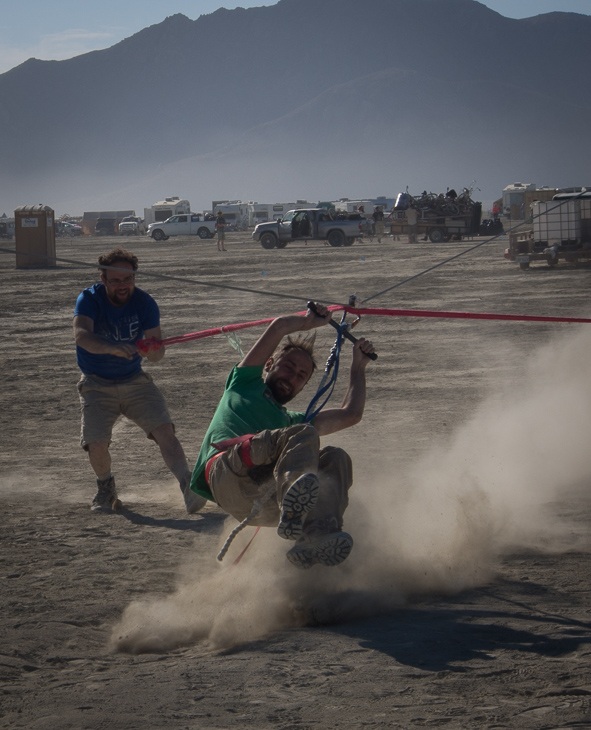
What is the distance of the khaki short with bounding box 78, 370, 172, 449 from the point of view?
20.0 feet

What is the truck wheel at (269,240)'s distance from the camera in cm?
4203

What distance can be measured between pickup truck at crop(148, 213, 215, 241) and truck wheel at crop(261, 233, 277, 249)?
18270 mm

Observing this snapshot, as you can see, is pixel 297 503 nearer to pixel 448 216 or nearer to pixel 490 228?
pixel 448 216

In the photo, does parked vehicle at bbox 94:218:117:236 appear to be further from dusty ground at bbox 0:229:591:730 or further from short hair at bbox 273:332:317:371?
short hair at bbox 273:332:317:371

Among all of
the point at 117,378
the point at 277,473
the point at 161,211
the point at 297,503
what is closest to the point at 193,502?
the point at 117,378

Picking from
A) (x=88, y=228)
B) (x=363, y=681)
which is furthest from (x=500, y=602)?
(x=88, y=228)

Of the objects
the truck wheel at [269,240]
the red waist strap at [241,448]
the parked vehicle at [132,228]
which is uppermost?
the parked vehicle at [132,228]

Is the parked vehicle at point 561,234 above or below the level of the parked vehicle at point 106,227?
below

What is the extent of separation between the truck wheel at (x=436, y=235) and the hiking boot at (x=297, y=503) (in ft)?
127

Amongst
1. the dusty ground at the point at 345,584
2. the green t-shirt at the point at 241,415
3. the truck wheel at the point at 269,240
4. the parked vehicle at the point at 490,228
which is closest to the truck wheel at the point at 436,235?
the parked vehicle at the point at 490,228

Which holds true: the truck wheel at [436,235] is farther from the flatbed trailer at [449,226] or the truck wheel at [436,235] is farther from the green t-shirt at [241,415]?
the green t-shirt at [241,415]

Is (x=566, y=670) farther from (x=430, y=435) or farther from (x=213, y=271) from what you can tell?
(x=213, y=271)

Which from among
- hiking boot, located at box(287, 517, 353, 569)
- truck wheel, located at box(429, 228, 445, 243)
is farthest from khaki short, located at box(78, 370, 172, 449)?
truck wheel, located at box(429, 228, 445, 243)

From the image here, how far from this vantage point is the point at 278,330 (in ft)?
15.2
